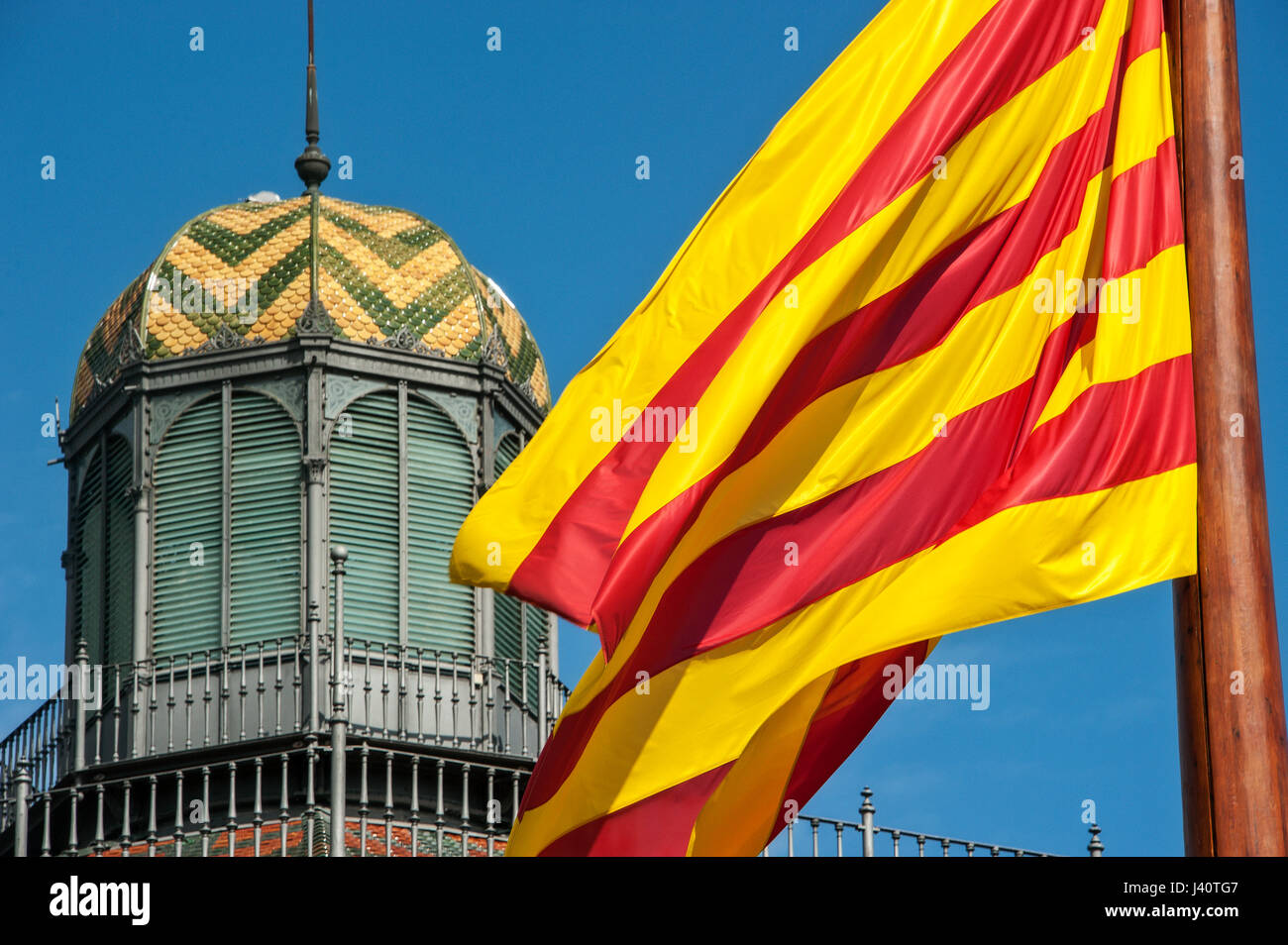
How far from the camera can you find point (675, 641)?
1327 cm

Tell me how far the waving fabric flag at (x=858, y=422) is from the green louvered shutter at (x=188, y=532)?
2043 cm

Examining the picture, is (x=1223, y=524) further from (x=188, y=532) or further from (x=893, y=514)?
(x=188, y=532)

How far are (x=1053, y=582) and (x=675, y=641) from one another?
192 cm

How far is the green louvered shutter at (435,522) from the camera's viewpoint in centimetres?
3391

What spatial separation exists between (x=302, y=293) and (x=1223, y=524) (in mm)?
24001

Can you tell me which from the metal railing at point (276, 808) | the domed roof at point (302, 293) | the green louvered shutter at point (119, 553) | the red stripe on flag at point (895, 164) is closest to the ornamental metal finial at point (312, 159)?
the domed roof at point (302, 293)

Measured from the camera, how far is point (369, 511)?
34.2 metres

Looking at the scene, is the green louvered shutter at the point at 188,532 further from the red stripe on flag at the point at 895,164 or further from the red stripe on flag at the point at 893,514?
the red stripe on flag at the point at 893,514

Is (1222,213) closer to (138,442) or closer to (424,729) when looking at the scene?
(424,729)

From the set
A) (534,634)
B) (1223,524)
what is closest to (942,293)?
(1223,524)

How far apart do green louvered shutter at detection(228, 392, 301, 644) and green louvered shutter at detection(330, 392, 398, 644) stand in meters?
0.58

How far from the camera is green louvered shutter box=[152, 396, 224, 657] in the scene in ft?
111

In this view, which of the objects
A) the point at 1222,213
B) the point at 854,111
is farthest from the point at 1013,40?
the point at 1222,213

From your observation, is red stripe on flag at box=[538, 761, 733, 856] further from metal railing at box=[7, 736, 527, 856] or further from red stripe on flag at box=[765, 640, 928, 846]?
metal railing at box=[7, 736, 527, 856]
